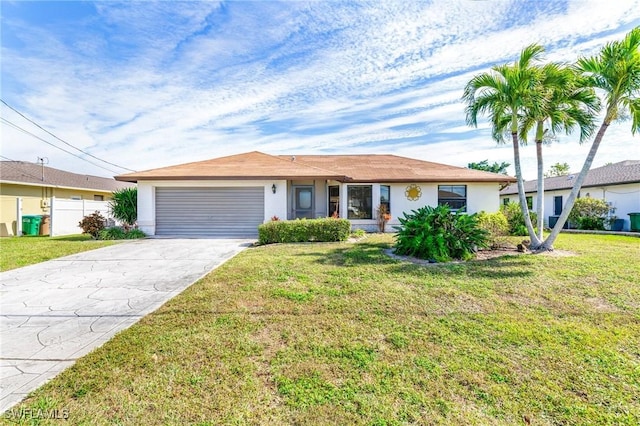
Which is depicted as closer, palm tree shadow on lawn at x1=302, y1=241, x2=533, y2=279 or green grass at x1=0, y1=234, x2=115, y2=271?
palm tree shadow on lawn at x1=302, y1=241, x2=533, y2=279

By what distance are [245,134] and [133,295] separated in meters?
15.8

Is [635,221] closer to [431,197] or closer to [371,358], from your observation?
[431,197]

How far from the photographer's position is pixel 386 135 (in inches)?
764

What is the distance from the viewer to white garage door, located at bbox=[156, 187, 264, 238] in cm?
1334

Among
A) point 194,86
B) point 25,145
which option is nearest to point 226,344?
point 194,86

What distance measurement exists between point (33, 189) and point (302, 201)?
15.7 meters

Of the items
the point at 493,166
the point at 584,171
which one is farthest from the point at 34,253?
the point at 493,166

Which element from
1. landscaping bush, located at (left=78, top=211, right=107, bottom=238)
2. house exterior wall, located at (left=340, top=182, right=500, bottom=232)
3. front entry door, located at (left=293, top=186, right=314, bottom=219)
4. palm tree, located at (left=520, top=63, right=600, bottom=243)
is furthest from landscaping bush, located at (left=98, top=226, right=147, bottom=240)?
palm tree, located at (left=520, top=63, right=600, bottom=243)

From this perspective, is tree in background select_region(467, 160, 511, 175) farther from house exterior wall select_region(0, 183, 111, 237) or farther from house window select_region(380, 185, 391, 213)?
house exterior wall select_region(0, 183, 111, 237)

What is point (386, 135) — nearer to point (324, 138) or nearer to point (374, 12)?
point (324, 138)

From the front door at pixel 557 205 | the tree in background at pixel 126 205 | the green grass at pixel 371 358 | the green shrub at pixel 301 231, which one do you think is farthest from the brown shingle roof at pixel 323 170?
the green grass at pixel 371 358

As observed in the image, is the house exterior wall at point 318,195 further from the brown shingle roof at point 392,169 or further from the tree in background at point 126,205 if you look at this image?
the tree in background at point 126,205

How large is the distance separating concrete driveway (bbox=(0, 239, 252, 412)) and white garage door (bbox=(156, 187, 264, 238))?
4.25 m

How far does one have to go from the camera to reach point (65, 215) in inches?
611
